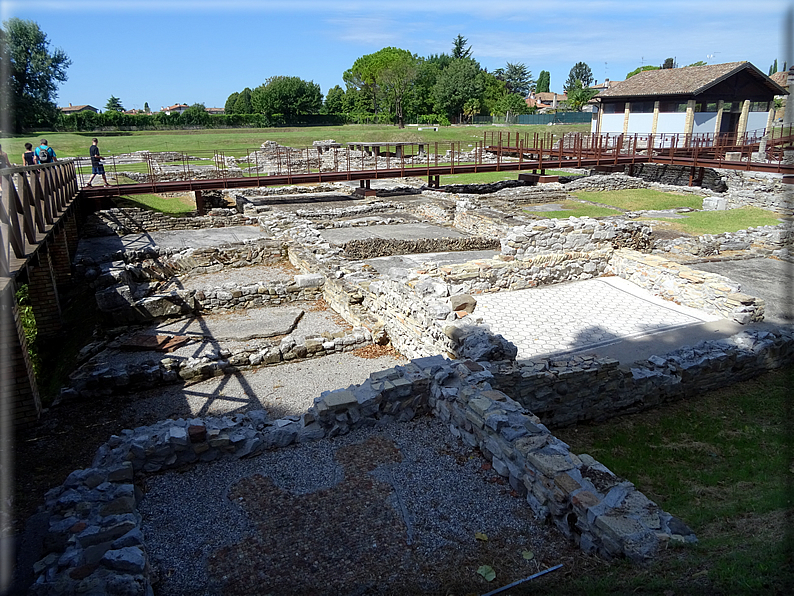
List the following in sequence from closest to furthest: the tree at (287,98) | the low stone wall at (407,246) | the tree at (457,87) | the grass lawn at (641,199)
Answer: the low stone wall at (407,246) → the grass lawn at (641,199) → the tree at (457,87) → the tree at (287,98)

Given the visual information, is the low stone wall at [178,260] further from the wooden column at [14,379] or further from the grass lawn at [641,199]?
the grass lawn at [641,199]

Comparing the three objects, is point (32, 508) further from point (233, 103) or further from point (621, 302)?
point (233, 103)

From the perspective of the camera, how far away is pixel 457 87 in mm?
66562

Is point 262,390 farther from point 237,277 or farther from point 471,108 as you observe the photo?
point 471,108

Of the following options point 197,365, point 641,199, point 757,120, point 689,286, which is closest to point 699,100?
point 757,120

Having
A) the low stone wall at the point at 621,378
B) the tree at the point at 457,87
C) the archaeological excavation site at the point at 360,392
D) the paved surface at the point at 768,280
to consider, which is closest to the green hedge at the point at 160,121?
the tree at the point at 457,87

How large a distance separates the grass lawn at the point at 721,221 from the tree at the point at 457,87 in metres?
50.2

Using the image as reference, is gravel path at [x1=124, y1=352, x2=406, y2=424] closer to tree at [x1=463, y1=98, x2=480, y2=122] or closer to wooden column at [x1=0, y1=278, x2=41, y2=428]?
wooden column at [x1=0, y1=278, x2=41, y2=428]

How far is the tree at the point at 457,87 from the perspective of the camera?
6631 centimetres

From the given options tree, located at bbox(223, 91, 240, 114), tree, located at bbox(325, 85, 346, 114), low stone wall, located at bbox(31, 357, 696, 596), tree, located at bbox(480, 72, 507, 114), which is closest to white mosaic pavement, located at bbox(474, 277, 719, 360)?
low stone wall, located at bbox(31, 357, 696, 596)

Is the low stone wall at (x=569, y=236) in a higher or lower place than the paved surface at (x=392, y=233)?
higher

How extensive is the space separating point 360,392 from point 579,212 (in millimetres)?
18345

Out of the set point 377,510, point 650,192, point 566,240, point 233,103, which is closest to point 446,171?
point 650,192

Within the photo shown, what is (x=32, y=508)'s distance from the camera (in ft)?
18.6
